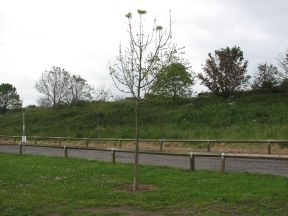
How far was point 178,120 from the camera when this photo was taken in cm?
4441

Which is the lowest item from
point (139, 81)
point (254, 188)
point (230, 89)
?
point (254, 188)

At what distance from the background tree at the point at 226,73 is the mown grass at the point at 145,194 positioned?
35.5 m

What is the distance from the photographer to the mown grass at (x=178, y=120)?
118ft

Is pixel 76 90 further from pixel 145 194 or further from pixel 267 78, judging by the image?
pixel 145 194

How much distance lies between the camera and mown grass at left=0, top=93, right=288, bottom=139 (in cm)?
3600

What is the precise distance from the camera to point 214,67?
170ft

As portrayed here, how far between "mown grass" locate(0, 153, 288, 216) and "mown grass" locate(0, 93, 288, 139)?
16.1 metres

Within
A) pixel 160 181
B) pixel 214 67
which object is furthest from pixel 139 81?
pixel 214 67

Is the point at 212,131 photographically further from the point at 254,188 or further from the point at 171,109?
the point at 254,188

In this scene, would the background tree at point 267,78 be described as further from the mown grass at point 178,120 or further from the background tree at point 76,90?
the background tree at point 76,90

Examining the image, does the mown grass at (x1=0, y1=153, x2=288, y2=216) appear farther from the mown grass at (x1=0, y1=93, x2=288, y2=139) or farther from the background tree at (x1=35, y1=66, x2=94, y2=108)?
the background tree at (x1=35, y1=66, x2=94, y2=108)

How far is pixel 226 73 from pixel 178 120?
1025cm

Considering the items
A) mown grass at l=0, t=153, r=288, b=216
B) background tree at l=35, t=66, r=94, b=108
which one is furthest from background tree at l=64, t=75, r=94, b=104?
mown grass at l=0, t=153, r=288, b=216

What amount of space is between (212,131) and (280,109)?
7270 millimetres
